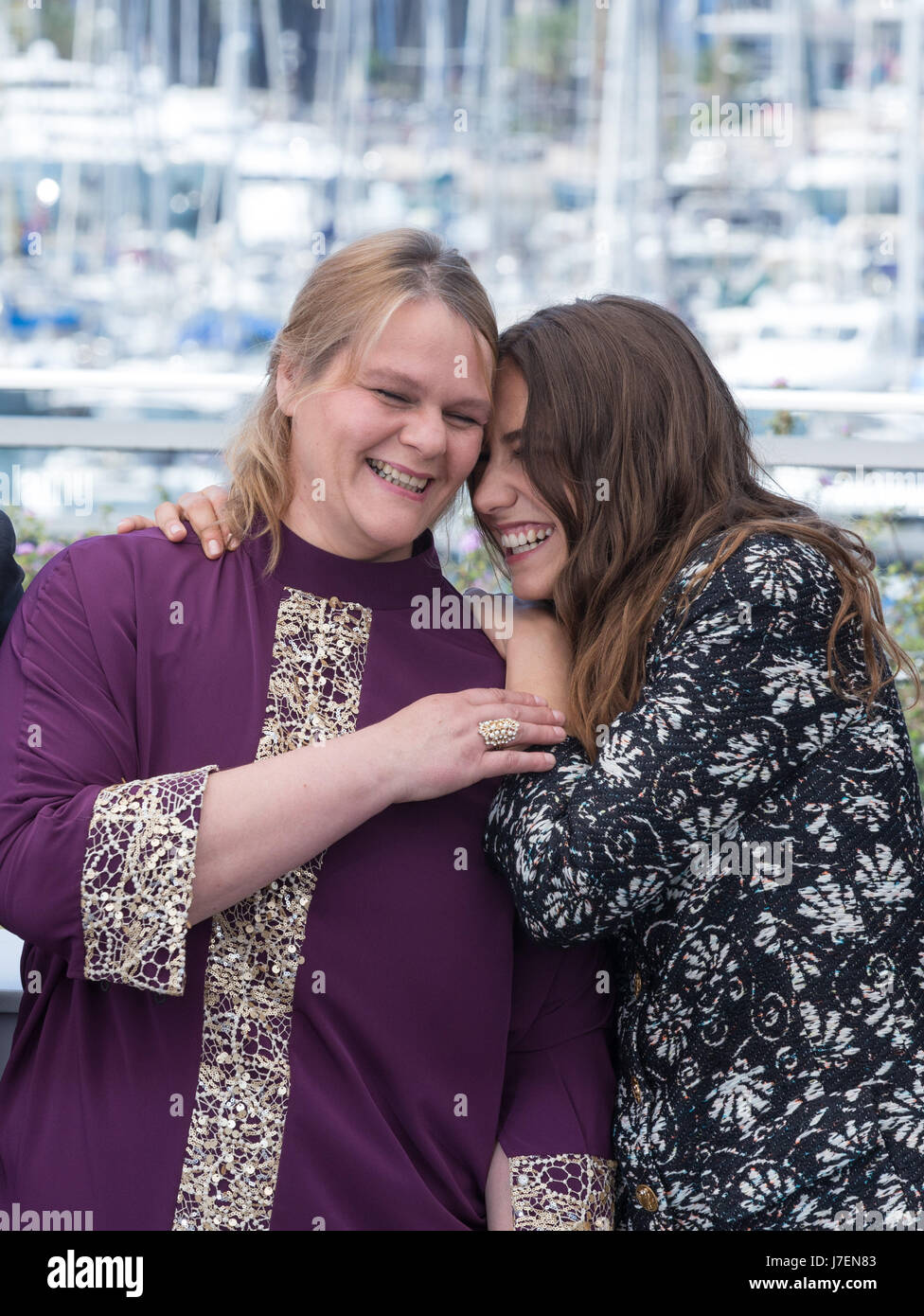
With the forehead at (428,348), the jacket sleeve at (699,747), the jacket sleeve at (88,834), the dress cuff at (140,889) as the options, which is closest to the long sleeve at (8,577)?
the jacket sleeve at (88,834)

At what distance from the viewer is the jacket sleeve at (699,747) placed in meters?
1.53

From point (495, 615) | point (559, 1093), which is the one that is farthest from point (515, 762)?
point (559, 1093)

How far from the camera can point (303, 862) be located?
5.05 ft

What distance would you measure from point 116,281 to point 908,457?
10317 millimetres

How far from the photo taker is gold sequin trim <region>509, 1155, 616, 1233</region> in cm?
168

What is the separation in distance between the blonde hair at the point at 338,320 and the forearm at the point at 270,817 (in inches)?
15.0

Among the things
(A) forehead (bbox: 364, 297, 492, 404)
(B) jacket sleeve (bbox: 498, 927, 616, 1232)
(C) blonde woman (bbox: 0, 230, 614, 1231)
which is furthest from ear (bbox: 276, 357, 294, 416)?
(B) jacket sleeve (bbox: 498, 927, 616, 1232)

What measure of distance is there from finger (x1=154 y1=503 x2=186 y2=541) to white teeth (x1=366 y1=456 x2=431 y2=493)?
27cm

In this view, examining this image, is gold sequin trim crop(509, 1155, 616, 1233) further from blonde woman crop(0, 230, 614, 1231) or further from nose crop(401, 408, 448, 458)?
nose crop(401, 408, 448, 458)

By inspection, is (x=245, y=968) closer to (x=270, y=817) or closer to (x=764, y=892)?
(x=270, y=817)

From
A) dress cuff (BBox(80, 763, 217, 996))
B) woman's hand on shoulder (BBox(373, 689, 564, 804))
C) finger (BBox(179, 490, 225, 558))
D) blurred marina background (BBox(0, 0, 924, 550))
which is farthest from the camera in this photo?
blurred marina background (BBox(0, 0, 924, 550))

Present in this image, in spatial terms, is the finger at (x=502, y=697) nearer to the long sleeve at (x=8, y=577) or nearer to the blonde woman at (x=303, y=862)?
the blonde woman at (x=303, y=862)

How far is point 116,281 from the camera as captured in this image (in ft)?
39.5
